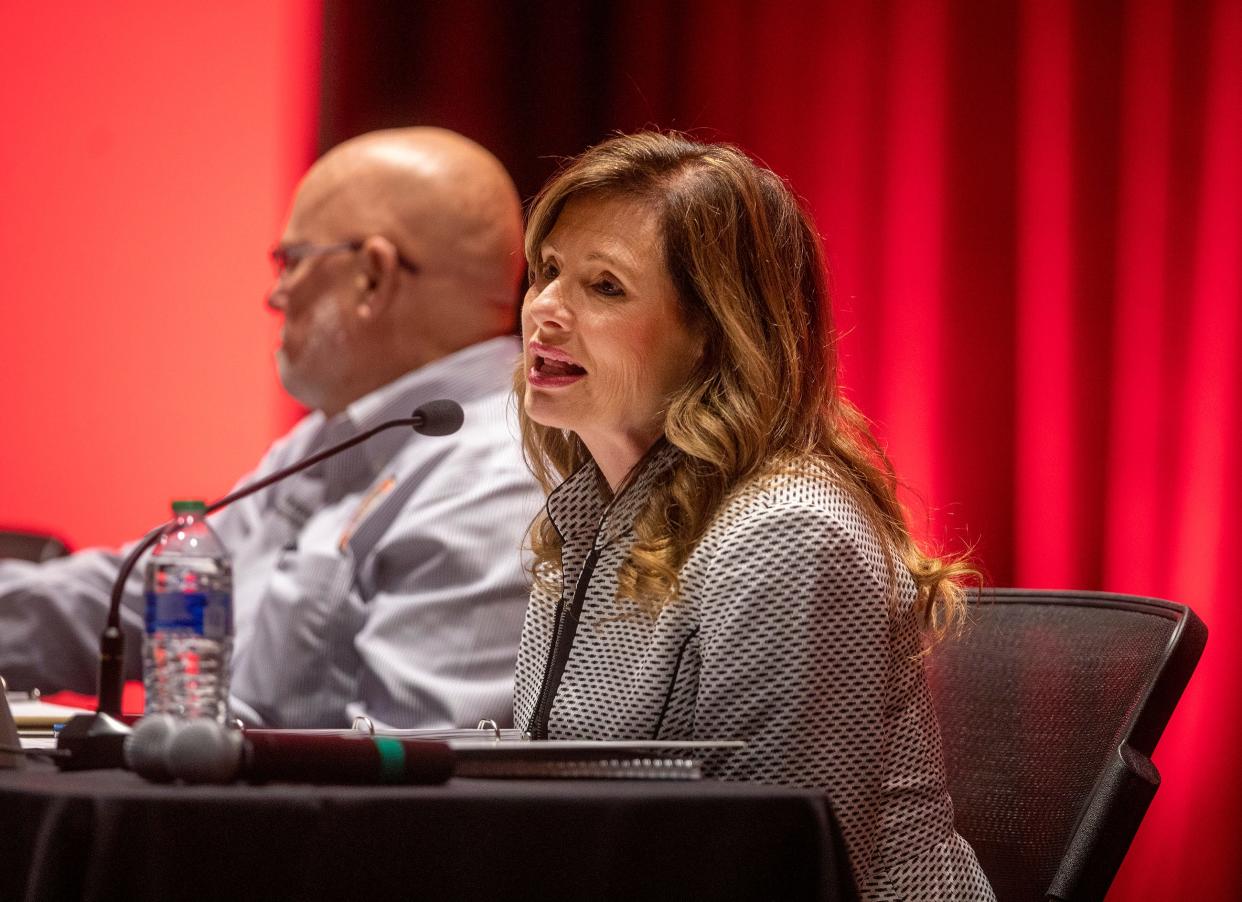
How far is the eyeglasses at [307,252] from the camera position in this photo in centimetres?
302

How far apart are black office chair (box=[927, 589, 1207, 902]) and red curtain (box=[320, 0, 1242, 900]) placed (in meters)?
1.13

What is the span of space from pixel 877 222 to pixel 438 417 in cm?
180

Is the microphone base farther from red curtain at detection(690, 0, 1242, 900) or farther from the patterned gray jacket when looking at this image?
red curtain at detection(690, 0, 1242, 900)

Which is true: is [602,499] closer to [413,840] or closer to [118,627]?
[118,627]

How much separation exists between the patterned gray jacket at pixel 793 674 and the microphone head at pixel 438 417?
295 mm

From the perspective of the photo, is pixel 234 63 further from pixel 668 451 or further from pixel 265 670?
pixel 668 451

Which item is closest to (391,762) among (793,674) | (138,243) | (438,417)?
(793,674)

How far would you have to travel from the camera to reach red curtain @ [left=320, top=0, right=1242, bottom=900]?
279 cm

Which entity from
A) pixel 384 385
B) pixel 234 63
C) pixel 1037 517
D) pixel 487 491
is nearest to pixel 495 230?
pixel 384 385

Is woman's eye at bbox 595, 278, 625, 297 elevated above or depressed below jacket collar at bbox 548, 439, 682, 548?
above

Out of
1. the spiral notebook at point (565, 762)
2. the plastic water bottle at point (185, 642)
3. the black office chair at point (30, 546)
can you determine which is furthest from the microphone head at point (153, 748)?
the black office chair at point (30, 546)

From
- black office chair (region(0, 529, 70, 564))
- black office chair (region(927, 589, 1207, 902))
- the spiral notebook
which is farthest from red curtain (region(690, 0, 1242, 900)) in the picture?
the spiral notebook

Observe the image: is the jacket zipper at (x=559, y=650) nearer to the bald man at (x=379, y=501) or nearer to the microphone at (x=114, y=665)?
the microphone at (x=114, y=665)

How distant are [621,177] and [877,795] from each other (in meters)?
0.65
